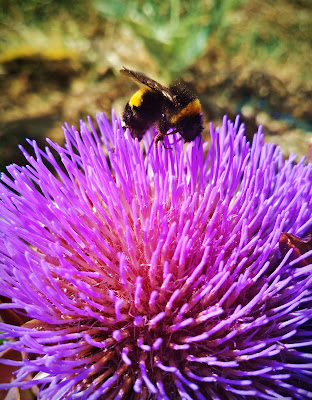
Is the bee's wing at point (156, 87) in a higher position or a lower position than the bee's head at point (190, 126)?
higher

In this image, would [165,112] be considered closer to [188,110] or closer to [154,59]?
[188,110]

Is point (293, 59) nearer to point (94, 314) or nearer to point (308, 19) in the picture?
point (308, 19)

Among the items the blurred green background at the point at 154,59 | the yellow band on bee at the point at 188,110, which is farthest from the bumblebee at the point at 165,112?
the blurred green background at the point at 154,59

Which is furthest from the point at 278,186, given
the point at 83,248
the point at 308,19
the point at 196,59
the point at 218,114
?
the point at 308,19

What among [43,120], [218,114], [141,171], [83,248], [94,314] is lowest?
[94,314]

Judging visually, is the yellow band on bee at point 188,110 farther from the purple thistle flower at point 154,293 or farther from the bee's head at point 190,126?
the purple thistle flower at point 154,293

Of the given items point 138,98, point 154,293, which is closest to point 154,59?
point 138,98
